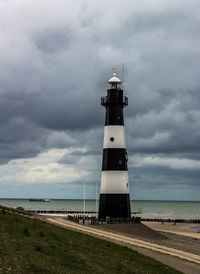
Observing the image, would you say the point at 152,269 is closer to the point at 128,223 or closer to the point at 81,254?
the point at 81,254

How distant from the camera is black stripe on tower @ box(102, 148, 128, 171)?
185ft

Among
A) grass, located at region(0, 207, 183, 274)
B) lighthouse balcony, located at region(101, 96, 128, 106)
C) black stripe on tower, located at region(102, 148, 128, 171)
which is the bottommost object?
grass, located at region(0, 207, 183, 274)

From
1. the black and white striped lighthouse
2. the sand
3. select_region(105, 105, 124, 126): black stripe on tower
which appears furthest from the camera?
the sand

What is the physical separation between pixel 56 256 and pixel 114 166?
36.7 metres

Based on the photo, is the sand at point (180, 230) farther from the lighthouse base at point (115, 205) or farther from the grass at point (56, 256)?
the grass at point (56, 256)

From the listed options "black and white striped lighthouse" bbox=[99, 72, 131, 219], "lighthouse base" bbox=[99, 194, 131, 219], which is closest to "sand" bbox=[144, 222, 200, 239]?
"lighthouse base" bbox=[99, 194, 131, 219]

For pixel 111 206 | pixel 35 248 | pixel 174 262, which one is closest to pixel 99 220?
pixel 111 206

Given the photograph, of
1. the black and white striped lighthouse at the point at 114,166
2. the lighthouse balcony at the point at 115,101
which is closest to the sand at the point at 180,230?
the black and white striped lighthouse at the point at 114,166

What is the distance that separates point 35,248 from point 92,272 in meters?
2.55

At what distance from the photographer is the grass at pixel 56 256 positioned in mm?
16938

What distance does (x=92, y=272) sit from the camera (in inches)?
738

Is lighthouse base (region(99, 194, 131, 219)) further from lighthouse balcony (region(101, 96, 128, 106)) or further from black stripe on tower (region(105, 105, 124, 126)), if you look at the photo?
lighthouse balcony (region(101, 96, 128, 106))

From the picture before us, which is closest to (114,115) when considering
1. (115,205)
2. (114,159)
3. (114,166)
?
(114,159)

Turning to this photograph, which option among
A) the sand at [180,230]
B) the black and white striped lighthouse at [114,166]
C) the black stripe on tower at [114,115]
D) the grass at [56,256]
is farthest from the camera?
the sand at [180,230]
